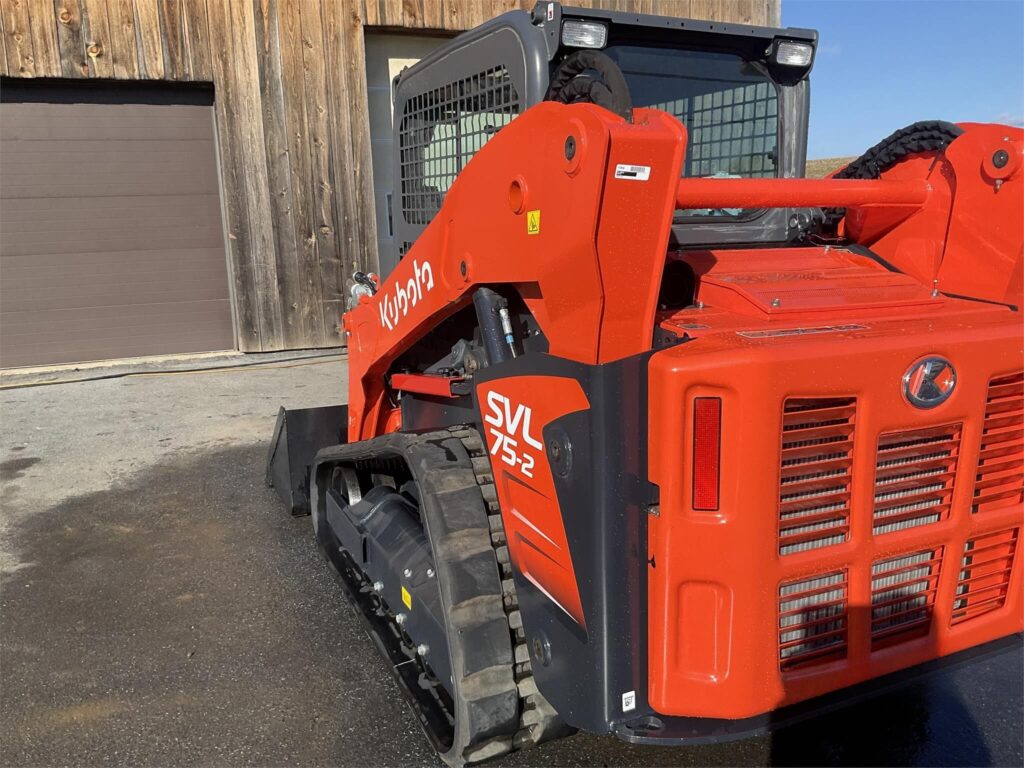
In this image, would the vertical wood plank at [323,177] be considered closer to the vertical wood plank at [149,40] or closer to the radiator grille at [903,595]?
the vertical wood plank at [149,40]

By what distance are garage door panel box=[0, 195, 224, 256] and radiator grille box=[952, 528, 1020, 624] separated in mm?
8195

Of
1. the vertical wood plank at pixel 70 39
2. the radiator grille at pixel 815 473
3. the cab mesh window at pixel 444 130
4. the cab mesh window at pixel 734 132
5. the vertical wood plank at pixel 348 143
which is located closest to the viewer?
the radiator grille at pixel 815 473

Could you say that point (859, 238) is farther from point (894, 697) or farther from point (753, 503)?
point (894, 697)

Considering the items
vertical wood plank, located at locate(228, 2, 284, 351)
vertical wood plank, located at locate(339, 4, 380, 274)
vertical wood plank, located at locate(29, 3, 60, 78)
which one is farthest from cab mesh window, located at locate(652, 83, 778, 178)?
vertical wood plank, located at locate(29, 3, 60, 78)

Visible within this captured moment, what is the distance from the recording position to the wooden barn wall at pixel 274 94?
7.80 metres

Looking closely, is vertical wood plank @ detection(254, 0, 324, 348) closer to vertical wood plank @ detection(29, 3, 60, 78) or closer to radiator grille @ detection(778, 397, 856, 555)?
vertical wood plank @ detection(29, 3, 60, 78)

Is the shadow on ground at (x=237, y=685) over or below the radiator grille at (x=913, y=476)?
below

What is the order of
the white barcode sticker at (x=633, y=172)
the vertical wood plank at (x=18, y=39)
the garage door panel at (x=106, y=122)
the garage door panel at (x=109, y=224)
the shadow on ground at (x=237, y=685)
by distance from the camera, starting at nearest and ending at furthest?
the white barcode sticker at (x=633, y=172) < the shadow on ground at (x=237, y=685) < the vertical wood plank at (x=18, y=39) < the garage door panel at (x=106, y=122) < the garage door panel at (x=109, y=224)

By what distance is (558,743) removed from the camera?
8.80ft

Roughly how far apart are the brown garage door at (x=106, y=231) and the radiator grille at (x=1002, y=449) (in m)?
8.17

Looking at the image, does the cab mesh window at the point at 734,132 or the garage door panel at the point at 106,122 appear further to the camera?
the garage door panel at the point at 106,122

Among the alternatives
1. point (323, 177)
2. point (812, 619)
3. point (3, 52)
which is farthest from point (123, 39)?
point (812, 619)

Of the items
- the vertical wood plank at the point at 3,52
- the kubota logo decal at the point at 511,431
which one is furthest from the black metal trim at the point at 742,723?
the vertical wood plank at the point at 3,52

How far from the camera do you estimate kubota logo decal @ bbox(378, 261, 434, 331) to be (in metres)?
2.70
